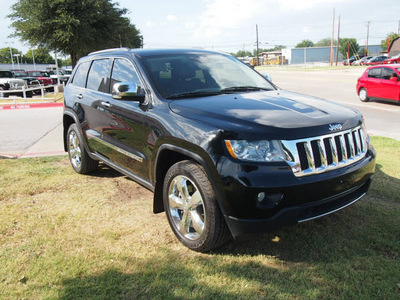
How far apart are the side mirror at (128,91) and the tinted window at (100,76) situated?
945mm

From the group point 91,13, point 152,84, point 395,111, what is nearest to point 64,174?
point 152,84

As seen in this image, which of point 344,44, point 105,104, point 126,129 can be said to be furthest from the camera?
point 344,44

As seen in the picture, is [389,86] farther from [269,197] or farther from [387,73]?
[269,197]

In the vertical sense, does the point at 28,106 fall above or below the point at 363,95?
below

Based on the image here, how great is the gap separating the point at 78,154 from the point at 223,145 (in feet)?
11.9

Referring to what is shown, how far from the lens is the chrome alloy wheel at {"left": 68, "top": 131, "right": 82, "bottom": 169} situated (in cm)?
569

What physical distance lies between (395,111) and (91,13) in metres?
20.7

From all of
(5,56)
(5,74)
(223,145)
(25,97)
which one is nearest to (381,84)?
(223,145)

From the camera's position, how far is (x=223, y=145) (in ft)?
9.24

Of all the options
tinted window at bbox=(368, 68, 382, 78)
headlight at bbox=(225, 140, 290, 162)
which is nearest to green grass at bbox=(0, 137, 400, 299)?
headlight at bbox=(225, 140, 290, 162)

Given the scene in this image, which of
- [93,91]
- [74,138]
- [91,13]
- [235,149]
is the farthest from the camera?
[91,13]

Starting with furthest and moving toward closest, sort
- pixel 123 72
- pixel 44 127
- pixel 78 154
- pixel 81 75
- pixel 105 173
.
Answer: pixel 44 127 → pixel 105 173 → pixel 78 154 → pixel 81 75 → pixel 123 72

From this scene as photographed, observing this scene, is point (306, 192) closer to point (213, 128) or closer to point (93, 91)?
point (213, 128)

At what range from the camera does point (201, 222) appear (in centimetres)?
318
